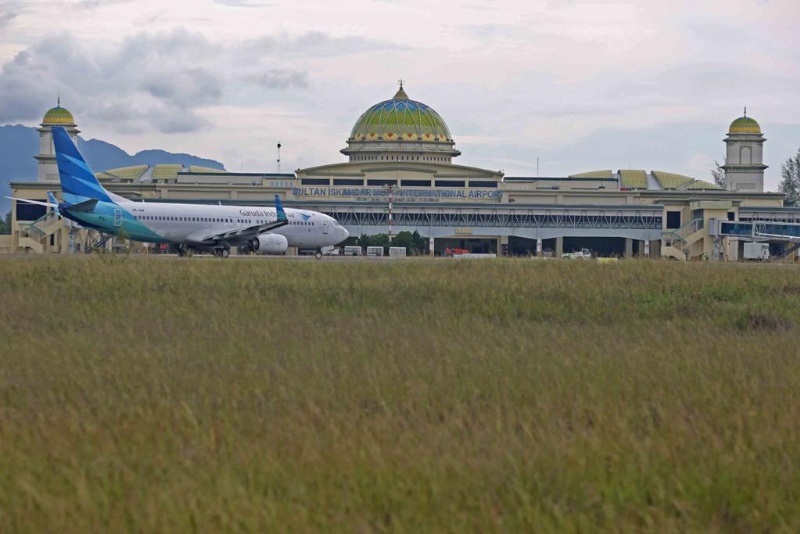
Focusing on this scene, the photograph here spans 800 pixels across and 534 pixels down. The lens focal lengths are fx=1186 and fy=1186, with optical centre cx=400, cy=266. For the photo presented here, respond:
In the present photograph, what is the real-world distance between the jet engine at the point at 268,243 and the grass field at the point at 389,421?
1606 inches

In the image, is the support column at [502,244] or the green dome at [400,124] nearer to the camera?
the support column at [502,244]

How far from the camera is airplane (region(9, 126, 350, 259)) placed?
58.5 m

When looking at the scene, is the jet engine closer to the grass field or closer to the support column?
the grass field

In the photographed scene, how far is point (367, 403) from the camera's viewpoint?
44.0 ft

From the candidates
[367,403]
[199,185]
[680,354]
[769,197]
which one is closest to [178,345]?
[367,403]

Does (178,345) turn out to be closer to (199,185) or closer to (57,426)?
(57,426)

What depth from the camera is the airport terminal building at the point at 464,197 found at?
96.5 metres

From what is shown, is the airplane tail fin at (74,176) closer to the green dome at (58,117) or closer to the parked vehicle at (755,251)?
the parked vehicle at (755,251)

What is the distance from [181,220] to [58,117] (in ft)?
218

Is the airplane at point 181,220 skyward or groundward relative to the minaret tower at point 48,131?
groundward

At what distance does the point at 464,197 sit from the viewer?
11819 cm

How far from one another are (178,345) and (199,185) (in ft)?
340

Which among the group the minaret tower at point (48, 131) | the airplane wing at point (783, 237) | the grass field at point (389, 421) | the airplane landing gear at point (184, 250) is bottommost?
the grass field at point (389, 421)

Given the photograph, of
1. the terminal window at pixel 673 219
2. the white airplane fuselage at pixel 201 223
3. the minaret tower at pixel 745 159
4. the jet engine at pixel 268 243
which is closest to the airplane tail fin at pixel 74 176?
the white airplane fuselage at pixel 201 223
